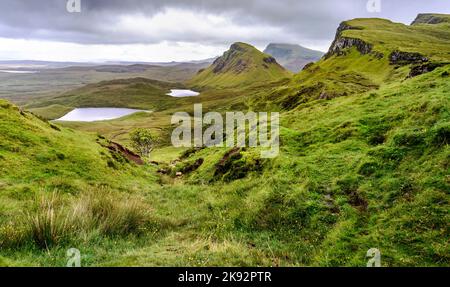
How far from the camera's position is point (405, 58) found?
116m

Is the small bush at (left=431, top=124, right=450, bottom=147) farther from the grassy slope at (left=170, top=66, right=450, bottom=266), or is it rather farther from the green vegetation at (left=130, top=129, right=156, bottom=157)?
the green vegetation at (left=130, top=129, right=156, bottom=157)

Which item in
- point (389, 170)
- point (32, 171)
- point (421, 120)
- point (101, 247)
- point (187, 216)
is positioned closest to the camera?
point (101, 247)

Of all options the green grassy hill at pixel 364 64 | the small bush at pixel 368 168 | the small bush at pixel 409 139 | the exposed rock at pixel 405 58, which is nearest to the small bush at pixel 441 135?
the small bush at pixel 409 139

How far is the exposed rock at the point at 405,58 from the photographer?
352ft

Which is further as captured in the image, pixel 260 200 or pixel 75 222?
pixel 260 200

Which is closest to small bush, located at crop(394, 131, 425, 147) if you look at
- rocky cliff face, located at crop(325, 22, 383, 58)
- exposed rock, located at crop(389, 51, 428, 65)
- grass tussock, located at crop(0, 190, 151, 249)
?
grass tussock, located at crop(0, 190, 151, 249)

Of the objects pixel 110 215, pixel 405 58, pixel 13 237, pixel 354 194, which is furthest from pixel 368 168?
pixel 405 58

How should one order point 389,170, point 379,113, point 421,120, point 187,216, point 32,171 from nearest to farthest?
point 389,170, point 187,216, point 421,120, point 32,171, point 379,113

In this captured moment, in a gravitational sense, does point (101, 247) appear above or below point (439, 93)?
below

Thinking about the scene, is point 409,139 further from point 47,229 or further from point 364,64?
point 364,64

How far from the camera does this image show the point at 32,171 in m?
22.8
